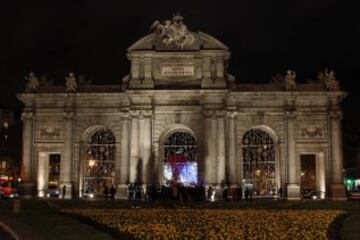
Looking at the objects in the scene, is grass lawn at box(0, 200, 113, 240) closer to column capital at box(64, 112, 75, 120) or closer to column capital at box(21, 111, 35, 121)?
column capital at box(64, 112, 75, 120)

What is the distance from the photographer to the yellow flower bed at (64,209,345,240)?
71.1 ft

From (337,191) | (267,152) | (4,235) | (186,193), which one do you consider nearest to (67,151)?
(186,193)

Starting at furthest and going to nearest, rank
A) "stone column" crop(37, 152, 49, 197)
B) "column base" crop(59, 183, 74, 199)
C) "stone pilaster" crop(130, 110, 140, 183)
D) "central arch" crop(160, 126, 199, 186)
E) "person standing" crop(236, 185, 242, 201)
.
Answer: "stone column" crop(37, 152, 49, 197), "central arch" crop(160, 126, 199, 186), "column base" crop(59, 183, 74, 199), "stone pilaster" crop(130, 110, 140, 183), "person standing" crop(236, 185, 242, 201)

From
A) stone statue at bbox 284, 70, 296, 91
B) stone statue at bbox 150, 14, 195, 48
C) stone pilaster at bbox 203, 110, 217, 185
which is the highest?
stone statue at bbox 150, 14, 195, 48

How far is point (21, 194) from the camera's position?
56.0 m

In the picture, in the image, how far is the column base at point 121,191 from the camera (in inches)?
2133

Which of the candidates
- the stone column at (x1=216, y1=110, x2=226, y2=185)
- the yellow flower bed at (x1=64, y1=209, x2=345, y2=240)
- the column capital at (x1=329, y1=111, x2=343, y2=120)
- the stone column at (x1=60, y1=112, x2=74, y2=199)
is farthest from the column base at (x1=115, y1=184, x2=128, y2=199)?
the yellow flower bed at (x1=64, y1=209, x2=345, y2=240)

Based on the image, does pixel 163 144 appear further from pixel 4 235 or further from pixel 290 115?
Result: pixel 4 235

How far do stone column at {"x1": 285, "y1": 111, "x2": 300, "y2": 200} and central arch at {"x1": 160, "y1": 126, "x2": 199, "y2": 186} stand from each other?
318 inches

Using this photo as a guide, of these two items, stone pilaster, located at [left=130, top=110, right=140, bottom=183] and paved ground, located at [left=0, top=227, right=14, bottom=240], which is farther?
stone pilaster, located at [left=130, top=110, right=140, bottom=183]

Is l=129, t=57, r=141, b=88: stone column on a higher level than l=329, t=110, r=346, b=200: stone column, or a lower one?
higher

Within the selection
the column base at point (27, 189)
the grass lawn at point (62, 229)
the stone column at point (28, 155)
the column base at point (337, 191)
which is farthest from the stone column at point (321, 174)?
the grass lawn at point (62, 229)

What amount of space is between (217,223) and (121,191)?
1186 inches

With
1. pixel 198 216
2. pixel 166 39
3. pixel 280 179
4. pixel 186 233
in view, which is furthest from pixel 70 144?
pixel 186 233
